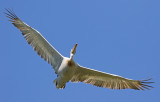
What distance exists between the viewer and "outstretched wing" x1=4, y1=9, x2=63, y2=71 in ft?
39.6

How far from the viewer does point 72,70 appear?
38.5 feet

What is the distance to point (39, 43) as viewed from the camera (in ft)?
40.4

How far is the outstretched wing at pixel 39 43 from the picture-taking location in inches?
476

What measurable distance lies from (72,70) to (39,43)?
5.54 ft

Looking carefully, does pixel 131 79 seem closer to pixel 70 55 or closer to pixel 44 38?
pixel 70 55

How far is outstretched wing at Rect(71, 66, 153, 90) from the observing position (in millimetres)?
12134

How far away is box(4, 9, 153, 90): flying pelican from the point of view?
11906 mm

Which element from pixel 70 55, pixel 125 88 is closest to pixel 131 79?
pixel 125 88

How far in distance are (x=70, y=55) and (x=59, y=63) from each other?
56cm

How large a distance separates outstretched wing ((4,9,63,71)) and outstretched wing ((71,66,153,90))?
0.93 m

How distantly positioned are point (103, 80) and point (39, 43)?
280cm

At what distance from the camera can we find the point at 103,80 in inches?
492

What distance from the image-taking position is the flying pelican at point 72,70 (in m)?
11.9

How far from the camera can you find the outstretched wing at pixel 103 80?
1213cm
